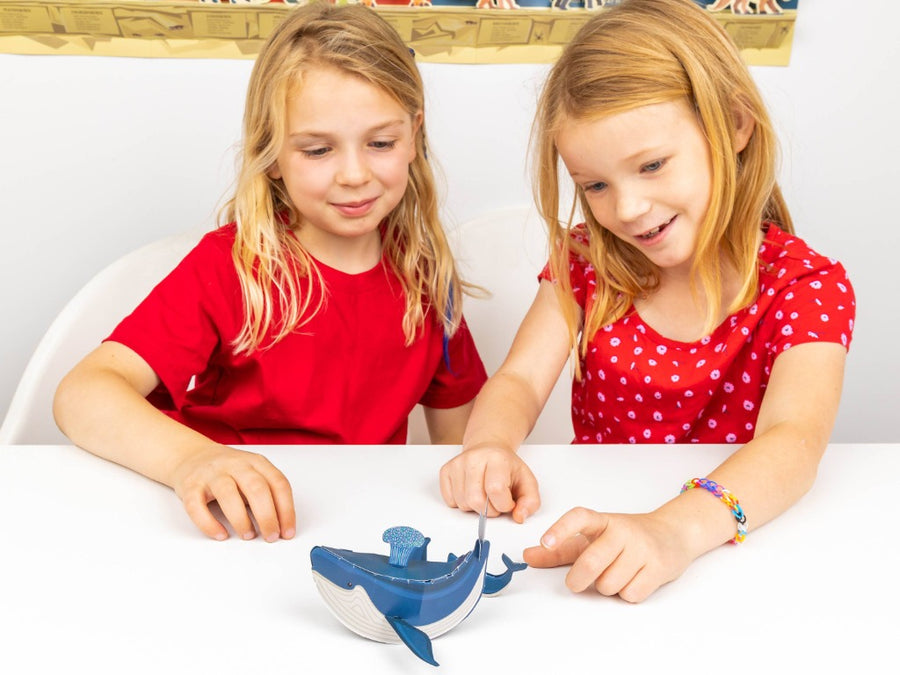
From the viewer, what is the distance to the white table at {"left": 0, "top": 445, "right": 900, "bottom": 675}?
0.60 meters

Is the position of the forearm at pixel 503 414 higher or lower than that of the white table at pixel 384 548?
lower

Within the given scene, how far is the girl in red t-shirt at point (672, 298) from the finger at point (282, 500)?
0.13 m

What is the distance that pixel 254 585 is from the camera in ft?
2.21

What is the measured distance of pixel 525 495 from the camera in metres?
0.80

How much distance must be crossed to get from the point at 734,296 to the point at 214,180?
90cm

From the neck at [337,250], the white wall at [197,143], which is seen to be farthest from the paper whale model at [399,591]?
the white wall at [197,143]

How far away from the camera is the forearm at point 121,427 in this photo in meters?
0.84

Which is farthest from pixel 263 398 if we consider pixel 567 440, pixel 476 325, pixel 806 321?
pixel 806 321

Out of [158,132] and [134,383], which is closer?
[134,383]

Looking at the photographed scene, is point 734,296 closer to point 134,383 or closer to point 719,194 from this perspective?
point 719,194

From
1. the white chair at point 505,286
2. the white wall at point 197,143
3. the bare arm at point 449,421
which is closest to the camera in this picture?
the bare arm at point 449,421

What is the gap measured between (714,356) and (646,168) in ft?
0.77

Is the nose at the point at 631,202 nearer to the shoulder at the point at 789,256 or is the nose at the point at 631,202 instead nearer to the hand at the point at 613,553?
the shoulder at the point at 789,256

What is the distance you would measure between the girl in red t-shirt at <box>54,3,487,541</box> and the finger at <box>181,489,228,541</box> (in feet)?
0.59
